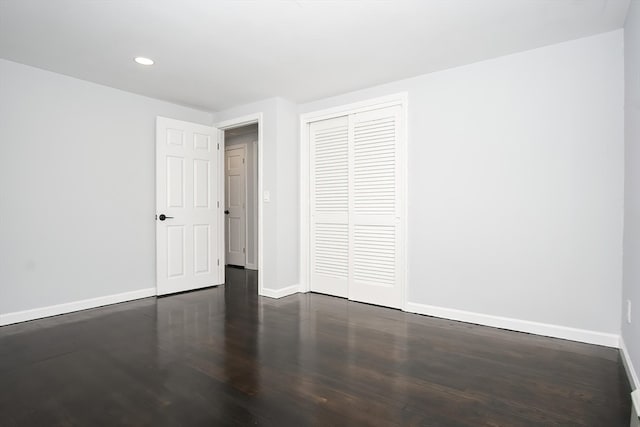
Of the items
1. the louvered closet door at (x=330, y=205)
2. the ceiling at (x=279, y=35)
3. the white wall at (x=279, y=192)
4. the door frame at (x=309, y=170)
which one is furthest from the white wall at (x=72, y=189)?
the louvered closet door at (x=330, y=205)

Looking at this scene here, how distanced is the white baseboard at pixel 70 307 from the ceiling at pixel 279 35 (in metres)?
2.35

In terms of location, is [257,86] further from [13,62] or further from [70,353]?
[70,353]

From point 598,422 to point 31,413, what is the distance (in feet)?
9.36

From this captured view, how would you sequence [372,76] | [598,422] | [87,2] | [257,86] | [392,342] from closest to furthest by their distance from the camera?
[598,422] → [87,2] → [392,342] → [372,76] → [257,86]

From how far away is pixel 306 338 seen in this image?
9.52 ft

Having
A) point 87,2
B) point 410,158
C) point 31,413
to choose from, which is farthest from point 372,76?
point 31,413

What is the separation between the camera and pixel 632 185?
A: 232cm

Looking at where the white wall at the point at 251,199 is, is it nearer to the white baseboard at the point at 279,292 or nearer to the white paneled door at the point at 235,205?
the white paneled door at the point at 235,205

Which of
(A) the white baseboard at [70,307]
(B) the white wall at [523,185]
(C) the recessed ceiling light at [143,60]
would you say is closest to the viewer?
(B) the white wall at [523,185]

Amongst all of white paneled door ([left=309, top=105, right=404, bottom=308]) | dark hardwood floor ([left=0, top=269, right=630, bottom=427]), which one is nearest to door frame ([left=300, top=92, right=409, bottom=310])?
white paneled door ([left=309, top=105, right=404, bottom=308])

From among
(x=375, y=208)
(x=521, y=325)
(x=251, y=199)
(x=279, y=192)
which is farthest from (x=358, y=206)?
(x=251, y=199)

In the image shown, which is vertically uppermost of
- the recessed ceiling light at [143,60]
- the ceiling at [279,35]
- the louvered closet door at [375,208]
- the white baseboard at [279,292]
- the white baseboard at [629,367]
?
the ceiling at [279,35]

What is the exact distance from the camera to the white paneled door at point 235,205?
6.42 metres

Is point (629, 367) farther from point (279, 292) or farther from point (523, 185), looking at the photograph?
point (279, 292)
